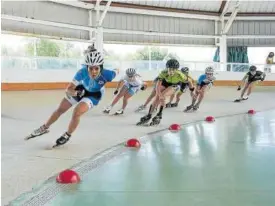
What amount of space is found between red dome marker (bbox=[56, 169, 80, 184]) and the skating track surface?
7cm

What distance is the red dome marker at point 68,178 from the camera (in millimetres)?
3691

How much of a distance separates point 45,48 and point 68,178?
19568mm

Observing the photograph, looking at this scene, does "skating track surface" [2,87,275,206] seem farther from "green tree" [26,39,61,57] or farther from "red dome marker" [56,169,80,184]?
"green tree" [26,39,61,57]

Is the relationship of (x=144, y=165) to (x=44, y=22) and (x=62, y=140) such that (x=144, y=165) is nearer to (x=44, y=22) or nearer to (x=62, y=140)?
(x=62, y=140)

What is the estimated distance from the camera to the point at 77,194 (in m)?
3.38

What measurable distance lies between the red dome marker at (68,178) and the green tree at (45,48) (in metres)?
18.4

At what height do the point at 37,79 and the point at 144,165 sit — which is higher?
the point at 37,79

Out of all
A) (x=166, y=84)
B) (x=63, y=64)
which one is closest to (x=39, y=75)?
(x=63, y=64)

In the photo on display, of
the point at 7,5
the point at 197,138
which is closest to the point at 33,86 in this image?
the point at 7,5

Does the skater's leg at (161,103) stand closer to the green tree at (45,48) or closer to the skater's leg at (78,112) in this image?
the skater's leg at (78,112)

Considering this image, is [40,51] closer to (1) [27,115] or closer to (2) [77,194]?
(1) [27,115]

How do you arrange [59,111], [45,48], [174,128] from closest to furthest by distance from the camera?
1. [59,111]
2. [174,128]
3. [45,48]

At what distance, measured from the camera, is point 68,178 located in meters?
3.70

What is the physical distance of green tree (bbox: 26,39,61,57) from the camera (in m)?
21.4
